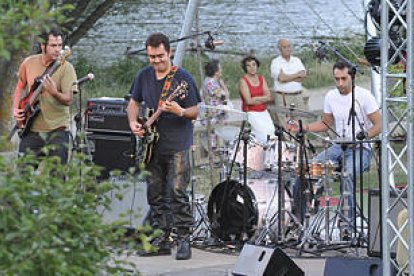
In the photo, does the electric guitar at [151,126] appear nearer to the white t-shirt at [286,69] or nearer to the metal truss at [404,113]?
the metal truss at [404,113]

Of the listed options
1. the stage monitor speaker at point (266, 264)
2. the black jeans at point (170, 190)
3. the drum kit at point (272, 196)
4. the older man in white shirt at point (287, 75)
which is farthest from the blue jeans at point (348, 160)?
the older man in white shirt at point (287, 75)

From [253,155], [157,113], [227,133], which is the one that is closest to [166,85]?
[157,113]

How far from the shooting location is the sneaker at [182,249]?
33.4 feet

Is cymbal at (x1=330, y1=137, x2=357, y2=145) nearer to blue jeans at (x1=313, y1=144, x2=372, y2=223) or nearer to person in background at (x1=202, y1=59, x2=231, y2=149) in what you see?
blue jeans at (x1=313, y1=144, x2=372, y2=223)

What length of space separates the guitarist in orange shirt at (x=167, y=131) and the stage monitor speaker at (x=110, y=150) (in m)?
0.98

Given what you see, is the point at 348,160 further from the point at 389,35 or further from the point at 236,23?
the point at 236,23

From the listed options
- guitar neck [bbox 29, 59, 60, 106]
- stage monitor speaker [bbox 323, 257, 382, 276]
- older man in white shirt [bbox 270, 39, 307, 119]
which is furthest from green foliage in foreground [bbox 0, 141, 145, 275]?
older man in white shirt [bbox 270, 39, 307, 119]

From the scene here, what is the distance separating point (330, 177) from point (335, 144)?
31 centimetres

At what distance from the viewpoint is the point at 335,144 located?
36.8 ft

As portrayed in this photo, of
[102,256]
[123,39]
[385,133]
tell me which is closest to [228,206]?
[385,133]

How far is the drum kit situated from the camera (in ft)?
35.9

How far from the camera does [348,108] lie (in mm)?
11422

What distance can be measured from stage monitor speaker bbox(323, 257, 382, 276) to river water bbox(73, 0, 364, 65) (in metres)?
9.21

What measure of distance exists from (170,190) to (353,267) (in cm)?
210
